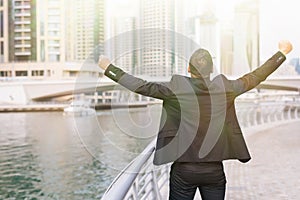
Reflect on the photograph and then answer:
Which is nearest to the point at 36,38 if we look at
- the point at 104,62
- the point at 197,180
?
the point at 104,62

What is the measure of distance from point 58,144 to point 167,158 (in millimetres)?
14427

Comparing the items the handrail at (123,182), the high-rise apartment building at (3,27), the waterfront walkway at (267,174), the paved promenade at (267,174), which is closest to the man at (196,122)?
the handrail at (123,182)

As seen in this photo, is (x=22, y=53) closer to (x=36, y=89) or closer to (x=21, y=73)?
(x=21, y=73)

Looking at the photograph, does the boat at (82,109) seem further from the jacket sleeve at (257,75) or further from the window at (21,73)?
the window at (21,73)

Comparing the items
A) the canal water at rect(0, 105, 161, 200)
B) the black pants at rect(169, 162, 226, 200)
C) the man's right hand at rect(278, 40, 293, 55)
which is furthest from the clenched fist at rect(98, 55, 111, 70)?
the canal water at rect(0, 105, 161, 200)

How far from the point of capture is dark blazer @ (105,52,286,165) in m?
1.38

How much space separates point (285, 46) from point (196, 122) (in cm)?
43

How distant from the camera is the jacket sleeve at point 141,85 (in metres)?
1.37

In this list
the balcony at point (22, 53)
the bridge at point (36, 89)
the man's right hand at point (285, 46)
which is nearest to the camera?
the man's right hand at point (285, 46)

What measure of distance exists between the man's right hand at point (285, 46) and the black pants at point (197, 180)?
1.43 feet

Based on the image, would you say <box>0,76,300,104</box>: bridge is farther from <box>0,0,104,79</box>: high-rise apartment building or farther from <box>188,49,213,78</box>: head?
<box>188,49,213,78</box>: head

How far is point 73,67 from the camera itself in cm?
3316

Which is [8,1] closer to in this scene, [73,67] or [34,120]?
[73,67]

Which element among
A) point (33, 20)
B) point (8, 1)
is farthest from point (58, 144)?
point (8, 1)
